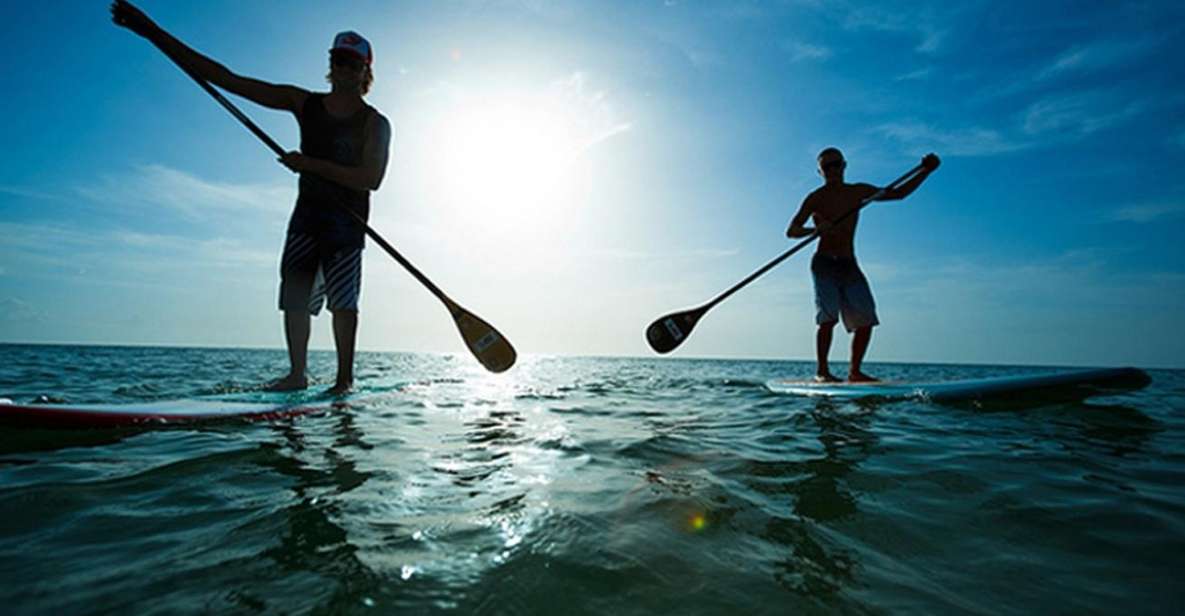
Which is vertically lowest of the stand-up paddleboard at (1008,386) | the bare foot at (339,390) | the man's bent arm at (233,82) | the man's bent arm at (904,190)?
the bare foot at (339,390)

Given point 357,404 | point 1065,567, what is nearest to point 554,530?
point 1065,567

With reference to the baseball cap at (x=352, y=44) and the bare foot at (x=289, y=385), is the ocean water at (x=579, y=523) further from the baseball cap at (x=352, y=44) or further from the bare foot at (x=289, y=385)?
the baseball cap at (x=352, y=44)

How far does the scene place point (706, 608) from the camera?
111cm

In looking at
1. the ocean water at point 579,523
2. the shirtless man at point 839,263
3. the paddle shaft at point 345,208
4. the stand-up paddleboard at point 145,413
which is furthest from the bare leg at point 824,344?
the stand-up paddleboard at point 145,413

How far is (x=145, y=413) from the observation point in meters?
3.09

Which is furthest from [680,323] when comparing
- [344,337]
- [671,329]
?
[344,337]

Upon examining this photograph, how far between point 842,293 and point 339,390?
583 cm

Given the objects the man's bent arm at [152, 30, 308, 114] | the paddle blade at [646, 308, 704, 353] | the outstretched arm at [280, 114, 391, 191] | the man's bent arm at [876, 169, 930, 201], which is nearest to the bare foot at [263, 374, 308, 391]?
the outstretched arm at [280, 114, 391, 191]

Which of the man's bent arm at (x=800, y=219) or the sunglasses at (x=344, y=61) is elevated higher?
the sunglasses at (x=344, y=61)

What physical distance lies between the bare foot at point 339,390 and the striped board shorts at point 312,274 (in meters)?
0.70

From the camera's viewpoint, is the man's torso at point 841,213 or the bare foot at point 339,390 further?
the man's torso at point 841,213

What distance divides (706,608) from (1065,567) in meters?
1.12

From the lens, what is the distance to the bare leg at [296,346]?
414 centimetres

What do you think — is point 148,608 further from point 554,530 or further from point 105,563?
point 554,530
